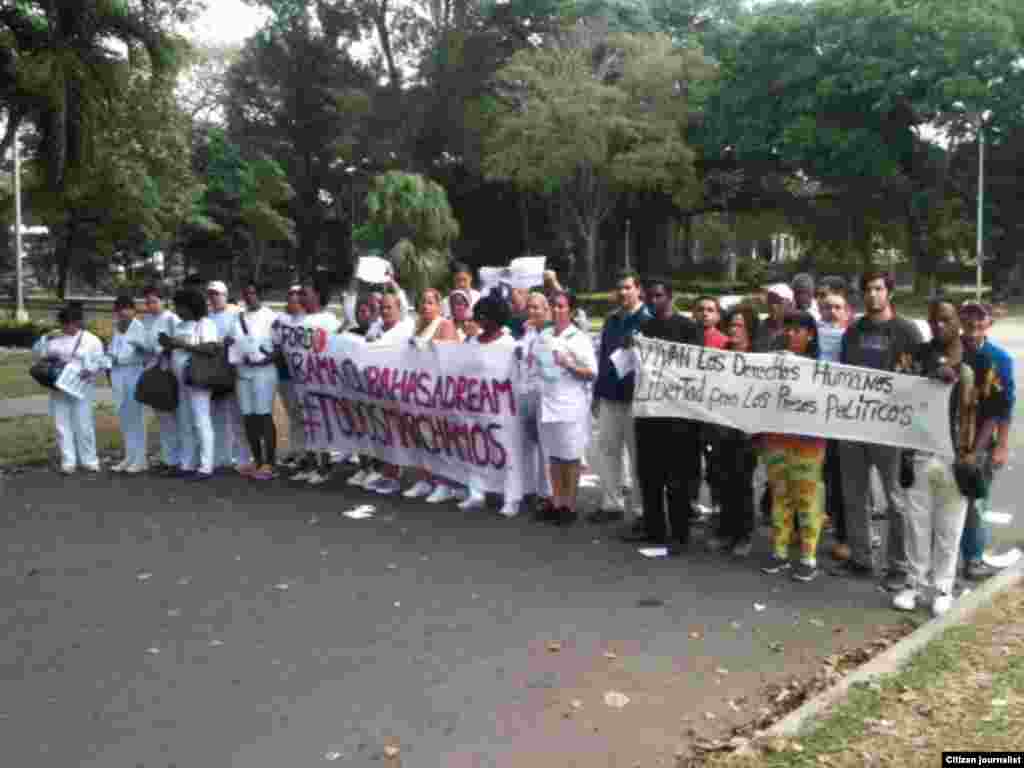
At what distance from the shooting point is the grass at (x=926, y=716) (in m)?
4.14

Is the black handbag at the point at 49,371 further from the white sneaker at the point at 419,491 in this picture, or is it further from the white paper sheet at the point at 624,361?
the white paper sheet at the point at 624,361

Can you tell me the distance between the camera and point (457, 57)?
5338 cm

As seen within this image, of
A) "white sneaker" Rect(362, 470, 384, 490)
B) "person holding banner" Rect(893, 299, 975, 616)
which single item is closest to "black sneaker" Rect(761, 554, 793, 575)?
"person holding banner" Rect(893, 299, 975, 616)

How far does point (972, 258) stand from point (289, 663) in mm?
49983

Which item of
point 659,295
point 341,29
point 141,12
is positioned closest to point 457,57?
point 341,29

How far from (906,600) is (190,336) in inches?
262

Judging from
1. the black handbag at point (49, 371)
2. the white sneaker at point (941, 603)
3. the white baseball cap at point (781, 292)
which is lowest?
the white sneaker at point (941, 603)

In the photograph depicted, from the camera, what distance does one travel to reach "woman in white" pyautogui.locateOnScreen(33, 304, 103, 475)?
1041 centimetres

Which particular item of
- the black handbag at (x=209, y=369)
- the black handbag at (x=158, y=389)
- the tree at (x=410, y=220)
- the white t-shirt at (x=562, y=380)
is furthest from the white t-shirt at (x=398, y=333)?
the tree at (x=410, y=220)

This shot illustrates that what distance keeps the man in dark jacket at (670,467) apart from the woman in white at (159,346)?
501 centimetres

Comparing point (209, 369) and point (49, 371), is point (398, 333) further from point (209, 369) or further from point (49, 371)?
point (49, 371)

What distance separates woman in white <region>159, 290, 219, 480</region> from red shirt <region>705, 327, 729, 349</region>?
4.72 meters

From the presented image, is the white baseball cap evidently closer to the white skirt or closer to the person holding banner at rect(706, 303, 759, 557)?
the person holding banner at rect(706, 303, 759, 557)

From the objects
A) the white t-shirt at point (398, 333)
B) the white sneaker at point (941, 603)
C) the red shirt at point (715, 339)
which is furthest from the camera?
the white t-shirt at point (398, 333)
